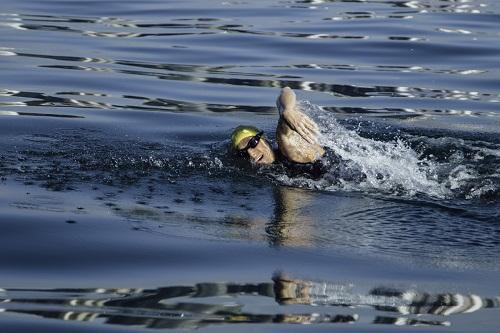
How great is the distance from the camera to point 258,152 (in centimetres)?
1030

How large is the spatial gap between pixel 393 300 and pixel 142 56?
35.7 feet

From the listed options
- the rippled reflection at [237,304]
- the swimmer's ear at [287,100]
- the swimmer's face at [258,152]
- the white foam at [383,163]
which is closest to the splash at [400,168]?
the white foam at [383,163]

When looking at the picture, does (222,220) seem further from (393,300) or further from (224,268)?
(393,300)

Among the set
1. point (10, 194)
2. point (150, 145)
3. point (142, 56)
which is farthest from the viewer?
point (142, 56)

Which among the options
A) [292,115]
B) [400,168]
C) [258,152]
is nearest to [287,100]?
[292,115]

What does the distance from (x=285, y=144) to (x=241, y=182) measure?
0.83m

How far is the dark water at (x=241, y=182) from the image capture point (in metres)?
6.30

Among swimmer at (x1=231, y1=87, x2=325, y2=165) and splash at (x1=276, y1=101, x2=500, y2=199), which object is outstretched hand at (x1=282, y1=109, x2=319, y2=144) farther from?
splash at (x1=276, y1=101, x2=500, y2=199)

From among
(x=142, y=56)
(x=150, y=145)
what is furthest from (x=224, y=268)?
(x=142, y=56)

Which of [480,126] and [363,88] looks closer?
[480,126]

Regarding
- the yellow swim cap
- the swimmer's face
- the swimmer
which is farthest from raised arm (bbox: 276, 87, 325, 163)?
the yellow swim cap

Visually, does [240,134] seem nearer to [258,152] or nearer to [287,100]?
[258,152]

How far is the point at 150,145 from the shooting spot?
1115cm

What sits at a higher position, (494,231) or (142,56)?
(142,56)
